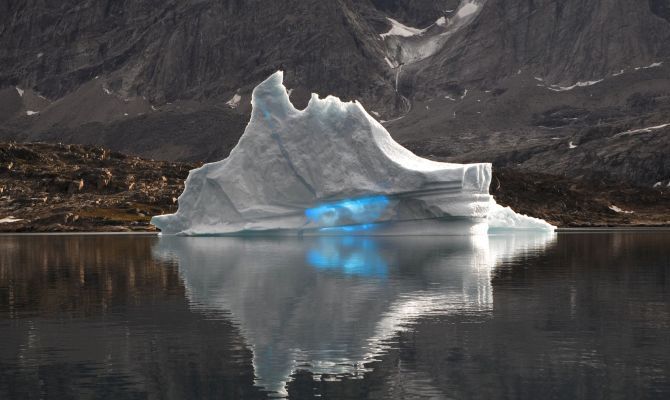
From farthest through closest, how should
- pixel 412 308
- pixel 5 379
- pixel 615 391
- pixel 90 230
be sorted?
pixel 90 230
pixel 412 308
pixel 5 379
pixel 615 391

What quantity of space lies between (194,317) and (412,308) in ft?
28.2

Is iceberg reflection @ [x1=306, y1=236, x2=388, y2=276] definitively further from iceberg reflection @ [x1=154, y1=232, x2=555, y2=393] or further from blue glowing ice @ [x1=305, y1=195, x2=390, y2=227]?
blue glowing ice @ [x1=305, y1=195, x2=390, y2=227]

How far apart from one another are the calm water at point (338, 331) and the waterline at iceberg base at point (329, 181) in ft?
86.0

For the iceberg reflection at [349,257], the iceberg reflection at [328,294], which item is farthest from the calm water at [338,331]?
the iceberg reflection at [349,257]

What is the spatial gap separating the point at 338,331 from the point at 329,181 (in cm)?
5484

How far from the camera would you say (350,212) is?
90.5 metres

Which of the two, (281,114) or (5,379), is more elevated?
(281,114)

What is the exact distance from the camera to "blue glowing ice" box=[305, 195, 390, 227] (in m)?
89.0

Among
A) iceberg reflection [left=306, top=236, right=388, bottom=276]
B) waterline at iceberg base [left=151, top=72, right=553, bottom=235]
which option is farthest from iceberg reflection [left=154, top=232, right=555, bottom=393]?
waterline at iceberg base [left=151, top=72, right=553, bottom=235]

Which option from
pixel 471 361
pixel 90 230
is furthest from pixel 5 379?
pixel 90 230

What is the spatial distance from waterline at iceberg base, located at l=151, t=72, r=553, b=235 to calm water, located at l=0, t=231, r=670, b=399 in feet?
86.0

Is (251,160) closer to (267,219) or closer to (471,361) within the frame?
(267,219)

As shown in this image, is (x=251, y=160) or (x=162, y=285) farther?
(x=251, y=160)

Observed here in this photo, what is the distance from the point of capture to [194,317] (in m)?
36.5
